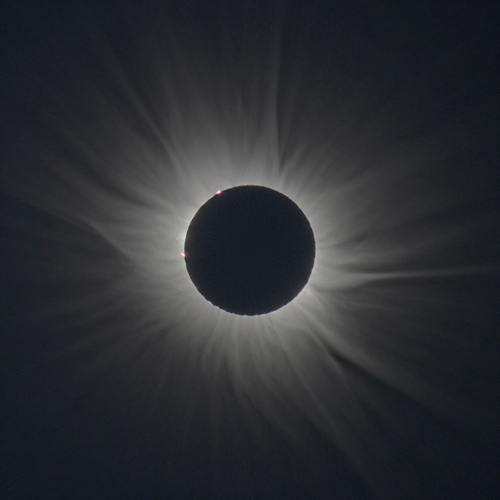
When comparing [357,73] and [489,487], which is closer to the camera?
[357,73]

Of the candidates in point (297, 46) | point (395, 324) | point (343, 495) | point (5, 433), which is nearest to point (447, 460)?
point (343, 495)

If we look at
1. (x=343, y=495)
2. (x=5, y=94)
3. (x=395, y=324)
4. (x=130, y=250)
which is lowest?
(x=343, y=495)

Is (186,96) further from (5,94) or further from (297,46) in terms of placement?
(5,94)

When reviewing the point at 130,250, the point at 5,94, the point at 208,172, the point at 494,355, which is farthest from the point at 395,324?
the point at 5,94

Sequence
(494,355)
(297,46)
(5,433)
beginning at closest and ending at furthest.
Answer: (297,46) → (494,355) → (5,433)

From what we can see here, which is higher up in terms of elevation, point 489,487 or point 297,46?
point 297,46

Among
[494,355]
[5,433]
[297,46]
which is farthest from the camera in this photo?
[5,433]

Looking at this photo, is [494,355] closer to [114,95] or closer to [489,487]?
[489,487]
